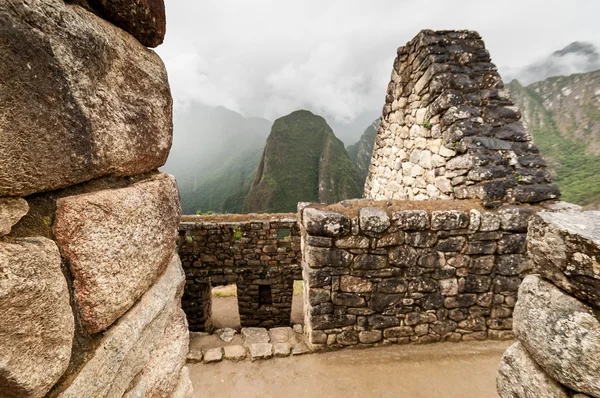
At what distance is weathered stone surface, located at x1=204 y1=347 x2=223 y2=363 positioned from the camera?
356cm

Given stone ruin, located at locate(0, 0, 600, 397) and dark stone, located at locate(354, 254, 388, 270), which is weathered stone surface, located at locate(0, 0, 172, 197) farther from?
dark stone, located at locate(354, 254, 388, 270)

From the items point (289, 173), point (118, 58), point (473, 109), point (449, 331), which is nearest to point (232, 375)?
point (449, 331)

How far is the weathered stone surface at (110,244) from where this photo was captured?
27.5 inches

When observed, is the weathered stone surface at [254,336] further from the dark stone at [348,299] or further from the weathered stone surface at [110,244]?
the weathered stone surface at [110,244]

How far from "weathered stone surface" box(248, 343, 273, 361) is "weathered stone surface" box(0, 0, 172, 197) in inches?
133

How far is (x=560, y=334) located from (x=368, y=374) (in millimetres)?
2522

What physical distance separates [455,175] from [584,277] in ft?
9.76

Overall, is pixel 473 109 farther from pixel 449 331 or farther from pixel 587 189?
pixel 587 189

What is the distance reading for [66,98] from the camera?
65cm

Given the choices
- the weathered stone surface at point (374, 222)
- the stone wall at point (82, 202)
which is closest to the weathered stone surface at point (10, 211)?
the stone wall at point (82, 202)

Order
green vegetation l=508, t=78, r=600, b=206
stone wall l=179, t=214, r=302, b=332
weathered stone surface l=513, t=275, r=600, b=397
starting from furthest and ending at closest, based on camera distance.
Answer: green vegetation l=508, t=78, r=600, b=206, stone wall l=179, t=214, r=302, b=332, weathered stone surface l=513, t=275, r=600, b=397

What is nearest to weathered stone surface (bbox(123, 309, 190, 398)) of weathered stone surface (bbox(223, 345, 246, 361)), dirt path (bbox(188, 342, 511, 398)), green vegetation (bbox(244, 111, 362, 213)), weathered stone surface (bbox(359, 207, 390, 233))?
weathered stone surface (bbox(359, 207, 390, 233))

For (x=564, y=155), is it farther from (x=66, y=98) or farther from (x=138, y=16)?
(x=66, y=98)

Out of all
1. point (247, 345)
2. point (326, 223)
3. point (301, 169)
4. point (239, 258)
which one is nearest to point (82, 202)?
point (326, 223)
